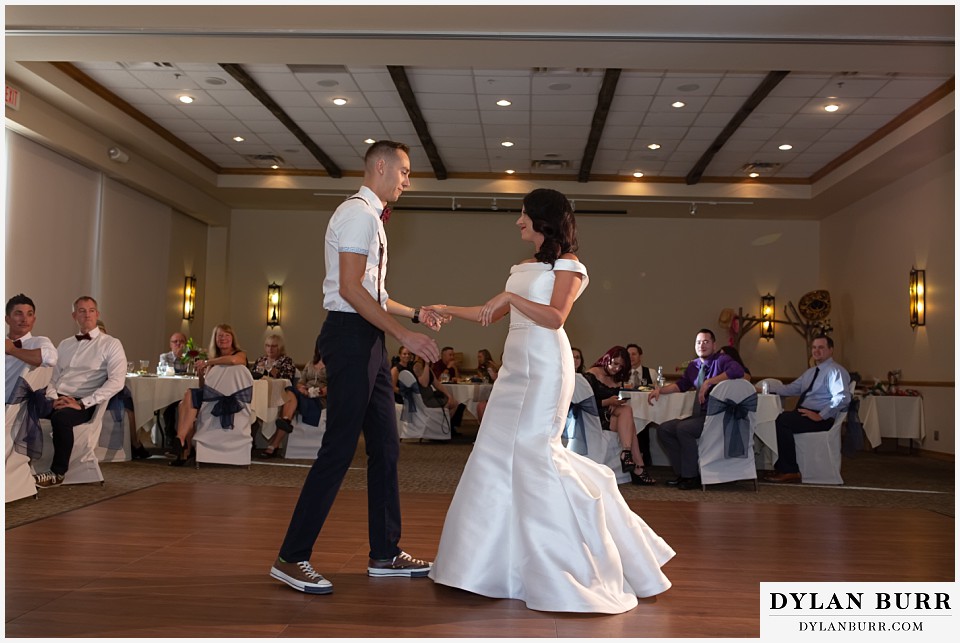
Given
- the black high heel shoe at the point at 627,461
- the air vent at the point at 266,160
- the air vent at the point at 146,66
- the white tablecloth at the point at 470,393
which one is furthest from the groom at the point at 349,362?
the air vent at the point at 266,160

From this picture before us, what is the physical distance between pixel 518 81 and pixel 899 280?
5.43m

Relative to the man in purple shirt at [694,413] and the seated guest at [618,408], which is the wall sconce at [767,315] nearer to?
the man in purple shirt at [694,413]

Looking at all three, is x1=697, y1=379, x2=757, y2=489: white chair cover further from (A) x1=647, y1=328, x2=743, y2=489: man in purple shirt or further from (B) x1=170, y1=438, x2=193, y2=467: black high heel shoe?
(B) x1=170, y1=438, x2=193, y2=467: black high heel shoe

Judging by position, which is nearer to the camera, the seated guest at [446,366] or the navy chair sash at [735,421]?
the navy chair sash at [735,421]

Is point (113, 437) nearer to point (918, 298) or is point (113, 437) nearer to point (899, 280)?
point (918, 298)

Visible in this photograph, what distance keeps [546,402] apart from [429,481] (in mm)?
3386

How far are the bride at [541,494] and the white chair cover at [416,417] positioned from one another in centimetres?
614

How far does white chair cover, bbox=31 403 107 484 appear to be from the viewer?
557 centimetres

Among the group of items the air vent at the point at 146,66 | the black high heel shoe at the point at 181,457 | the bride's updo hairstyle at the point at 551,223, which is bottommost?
the black high heel shoe at the point at 181,457

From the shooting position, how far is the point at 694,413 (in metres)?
6.71

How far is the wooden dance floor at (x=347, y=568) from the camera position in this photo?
8.59ft

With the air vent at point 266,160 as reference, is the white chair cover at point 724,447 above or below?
below

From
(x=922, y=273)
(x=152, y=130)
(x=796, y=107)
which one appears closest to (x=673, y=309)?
(x=922, y=273)

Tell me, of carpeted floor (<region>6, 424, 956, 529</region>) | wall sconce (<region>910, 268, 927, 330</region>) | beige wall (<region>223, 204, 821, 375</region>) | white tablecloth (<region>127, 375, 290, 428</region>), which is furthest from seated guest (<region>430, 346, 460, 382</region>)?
wall sconce (<region>910, 268, 927, 330</region>)
